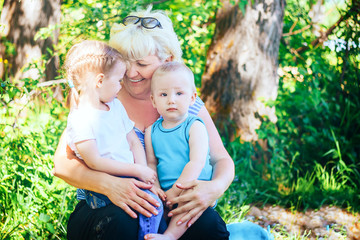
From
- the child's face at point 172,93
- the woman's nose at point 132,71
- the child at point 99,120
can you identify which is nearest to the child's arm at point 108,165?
the child at point 99,120

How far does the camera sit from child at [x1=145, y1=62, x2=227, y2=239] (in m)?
2.20

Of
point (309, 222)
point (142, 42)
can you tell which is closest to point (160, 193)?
point (142, 42)

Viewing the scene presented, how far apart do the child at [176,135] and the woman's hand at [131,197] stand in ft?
0.62

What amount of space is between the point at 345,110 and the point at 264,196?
4.11 feet

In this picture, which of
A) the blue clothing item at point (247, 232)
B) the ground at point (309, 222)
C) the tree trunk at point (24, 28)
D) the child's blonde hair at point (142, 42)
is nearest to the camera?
the child's blonde hair at point (142, 42)

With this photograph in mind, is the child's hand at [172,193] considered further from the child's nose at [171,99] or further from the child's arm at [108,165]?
the child's nose at [171,99]

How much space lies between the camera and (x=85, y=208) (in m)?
2.23

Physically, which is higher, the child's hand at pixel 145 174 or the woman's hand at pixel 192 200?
the child's hand at pixel 145 174

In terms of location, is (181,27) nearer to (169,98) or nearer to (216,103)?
(216,103)

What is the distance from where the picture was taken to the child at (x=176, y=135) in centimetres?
220

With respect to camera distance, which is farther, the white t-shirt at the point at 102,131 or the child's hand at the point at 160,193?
the child's hand at the point at 160,193

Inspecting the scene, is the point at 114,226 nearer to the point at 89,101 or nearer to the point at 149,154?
the point at 149,154

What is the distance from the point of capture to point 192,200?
2.11 m

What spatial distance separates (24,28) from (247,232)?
144 inches
